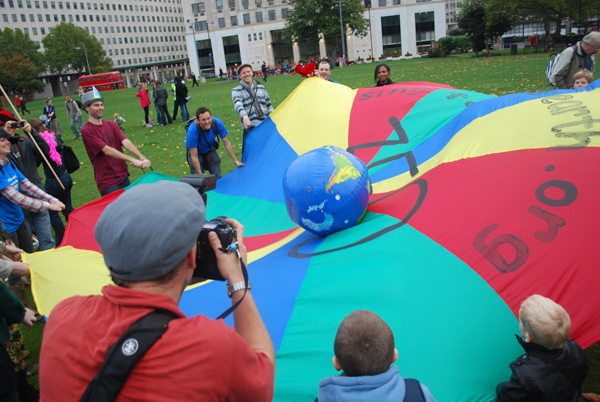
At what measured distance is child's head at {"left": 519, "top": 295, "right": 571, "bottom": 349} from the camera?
2.07 metres

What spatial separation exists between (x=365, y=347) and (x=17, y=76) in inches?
2181

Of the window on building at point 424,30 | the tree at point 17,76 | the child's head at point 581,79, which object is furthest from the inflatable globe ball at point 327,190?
the window on building at point 424,30

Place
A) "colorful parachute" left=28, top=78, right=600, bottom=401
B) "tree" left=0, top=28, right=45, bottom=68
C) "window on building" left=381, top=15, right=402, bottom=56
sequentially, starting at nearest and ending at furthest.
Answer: "colorful parachute" left=28, top=78, right=600, bottom=401, "tree" left=0, top=28, right=45, bottom=68, "window on building" left=381, top=15, right=402, bottom=56

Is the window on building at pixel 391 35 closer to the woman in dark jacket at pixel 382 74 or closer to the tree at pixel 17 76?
the tree at pixel 17 76

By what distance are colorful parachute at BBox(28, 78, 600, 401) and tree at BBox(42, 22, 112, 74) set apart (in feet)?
235

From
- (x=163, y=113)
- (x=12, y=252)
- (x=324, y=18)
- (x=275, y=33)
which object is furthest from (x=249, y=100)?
(x=275, y=33)

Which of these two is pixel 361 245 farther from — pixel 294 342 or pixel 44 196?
pixel 44 196

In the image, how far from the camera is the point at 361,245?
122 inches

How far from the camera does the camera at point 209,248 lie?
Result: 147cm

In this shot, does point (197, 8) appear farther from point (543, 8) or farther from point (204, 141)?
point (204, 141)

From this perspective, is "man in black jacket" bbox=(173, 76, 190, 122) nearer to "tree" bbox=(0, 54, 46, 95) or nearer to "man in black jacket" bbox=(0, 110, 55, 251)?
"man in black jacket" bbox=(0, 110, 55, 251)

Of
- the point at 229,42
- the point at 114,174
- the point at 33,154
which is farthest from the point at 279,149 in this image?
the point at 229,42

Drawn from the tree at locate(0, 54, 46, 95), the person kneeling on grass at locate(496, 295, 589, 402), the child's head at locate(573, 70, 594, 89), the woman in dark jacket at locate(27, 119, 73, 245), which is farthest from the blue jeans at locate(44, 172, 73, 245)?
the tree at locate(0, 54, 46, 95)

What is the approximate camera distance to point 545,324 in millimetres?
2084
